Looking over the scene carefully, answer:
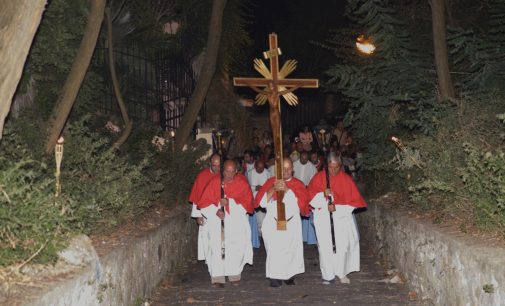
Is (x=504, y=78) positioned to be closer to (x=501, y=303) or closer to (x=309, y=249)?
(x=309, y=249)

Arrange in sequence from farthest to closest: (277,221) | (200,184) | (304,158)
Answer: (304,158) → (200,184) → (277,221)

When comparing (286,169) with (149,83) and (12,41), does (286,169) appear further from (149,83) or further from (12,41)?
(149,83)

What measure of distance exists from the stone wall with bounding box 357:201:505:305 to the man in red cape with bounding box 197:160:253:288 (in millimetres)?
2217

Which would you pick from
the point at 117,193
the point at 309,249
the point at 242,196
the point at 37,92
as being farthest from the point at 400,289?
the point at 37,92

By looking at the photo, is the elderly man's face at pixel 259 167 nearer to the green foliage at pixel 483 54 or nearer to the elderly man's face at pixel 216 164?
the elderly man's face at pixel 216 164

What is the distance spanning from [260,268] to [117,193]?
4.20 m

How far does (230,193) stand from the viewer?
38.9ft

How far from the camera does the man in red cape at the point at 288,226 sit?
11336 millimetres

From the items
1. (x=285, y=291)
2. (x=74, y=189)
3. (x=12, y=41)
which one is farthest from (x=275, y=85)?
(x=12, y=41)

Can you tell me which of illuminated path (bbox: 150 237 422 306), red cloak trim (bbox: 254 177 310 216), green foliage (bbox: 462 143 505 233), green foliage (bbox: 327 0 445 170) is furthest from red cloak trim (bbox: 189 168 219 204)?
green foliage (bbox: 462 143 505 233)

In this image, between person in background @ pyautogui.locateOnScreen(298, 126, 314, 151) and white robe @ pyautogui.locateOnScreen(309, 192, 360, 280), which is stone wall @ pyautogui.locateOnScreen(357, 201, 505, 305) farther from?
person in background @ pyautogui.locateOnScreen(298, 126, 314, 151)

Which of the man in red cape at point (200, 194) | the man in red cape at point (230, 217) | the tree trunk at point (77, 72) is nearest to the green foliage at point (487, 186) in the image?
the man in red cape at point (230, 217)

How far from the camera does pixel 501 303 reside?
256 inches

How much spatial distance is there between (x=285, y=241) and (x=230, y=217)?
958 mm
